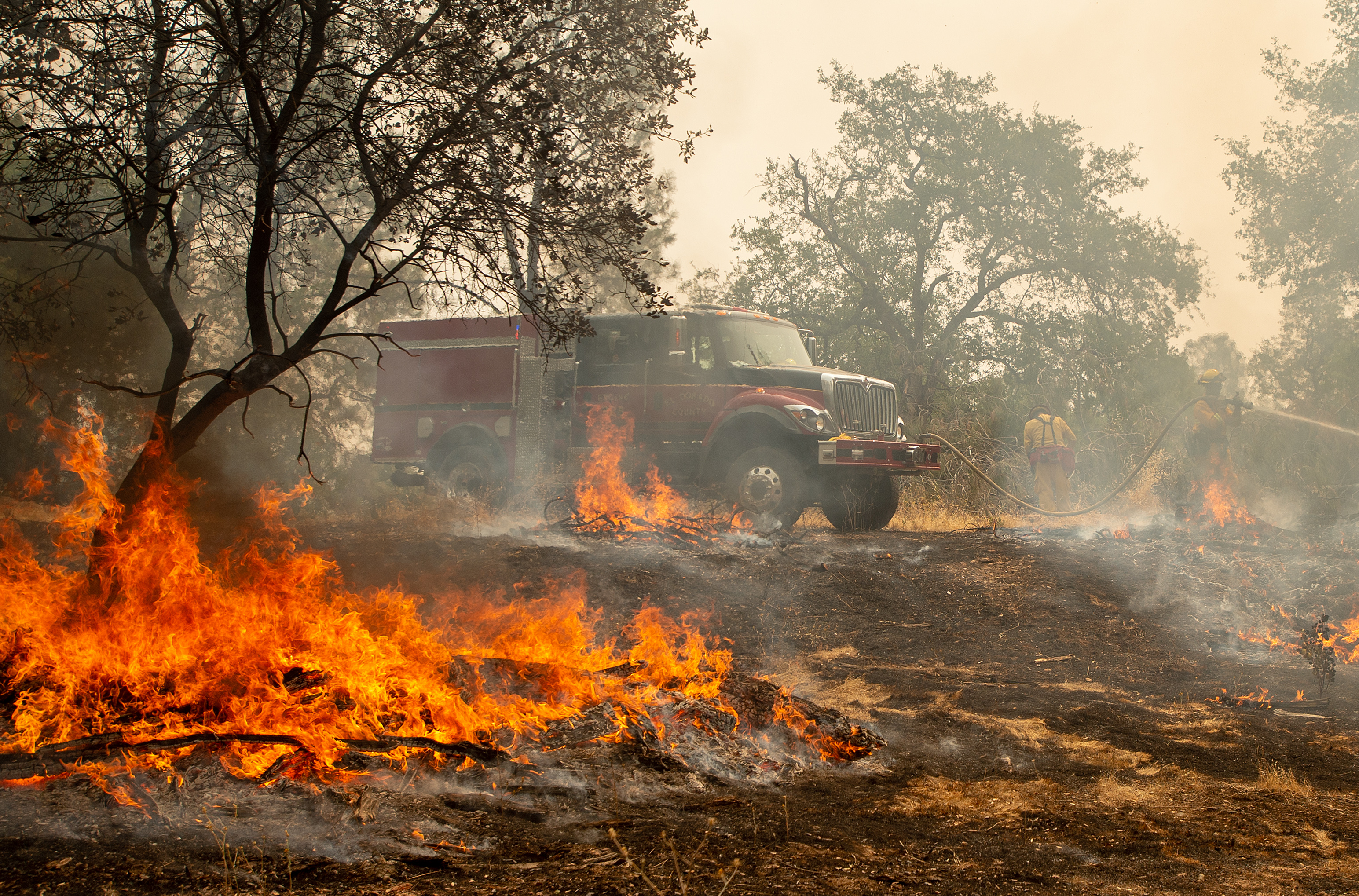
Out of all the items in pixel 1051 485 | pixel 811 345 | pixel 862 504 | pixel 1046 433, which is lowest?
pixel 862 504

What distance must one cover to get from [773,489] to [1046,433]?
5.07 meters

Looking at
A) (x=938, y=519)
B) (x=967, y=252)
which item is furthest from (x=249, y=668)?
(x=967, y=252)

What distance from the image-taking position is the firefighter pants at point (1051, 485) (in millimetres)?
13477

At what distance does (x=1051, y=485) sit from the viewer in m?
13.6

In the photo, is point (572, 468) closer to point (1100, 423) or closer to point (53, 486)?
point (53, 486)

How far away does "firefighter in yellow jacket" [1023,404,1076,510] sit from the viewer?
43.9 ft

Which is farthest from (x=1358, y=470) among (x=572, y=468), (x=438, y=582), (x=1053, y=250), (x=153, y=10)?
(x=153, y=10)

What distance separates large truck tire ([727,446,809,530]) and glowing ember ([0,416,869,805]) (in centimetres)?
482

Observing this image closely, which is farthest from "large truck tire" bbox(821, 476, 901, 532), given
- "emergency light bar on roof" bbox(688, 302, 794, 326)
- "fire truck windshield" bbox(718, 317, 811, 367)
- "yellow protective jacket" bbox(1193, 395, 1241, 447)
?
"yellow protective jacket" bbox(1193, 395, 1241, 447)

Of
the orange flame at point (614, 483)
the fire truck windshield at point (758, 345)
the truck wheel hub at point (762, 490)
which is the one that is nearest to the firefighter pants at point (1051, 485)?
the fire truck windshield at point (758, 345)

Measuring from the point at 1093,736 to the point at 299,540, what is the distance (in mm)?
8434

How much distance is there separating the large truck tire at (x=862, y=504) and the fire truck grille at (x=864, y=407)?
2.26ft

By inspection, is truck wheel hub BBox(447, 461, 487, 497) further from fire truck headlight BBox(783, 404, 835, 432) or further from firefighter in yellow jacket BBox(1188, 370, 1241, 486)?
firefighter in yellow jacket BBox(1188, 370, 1241, 486)

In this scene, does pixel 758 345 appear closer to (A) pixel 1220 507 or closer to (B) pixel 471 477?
(B) pixel 471 477
